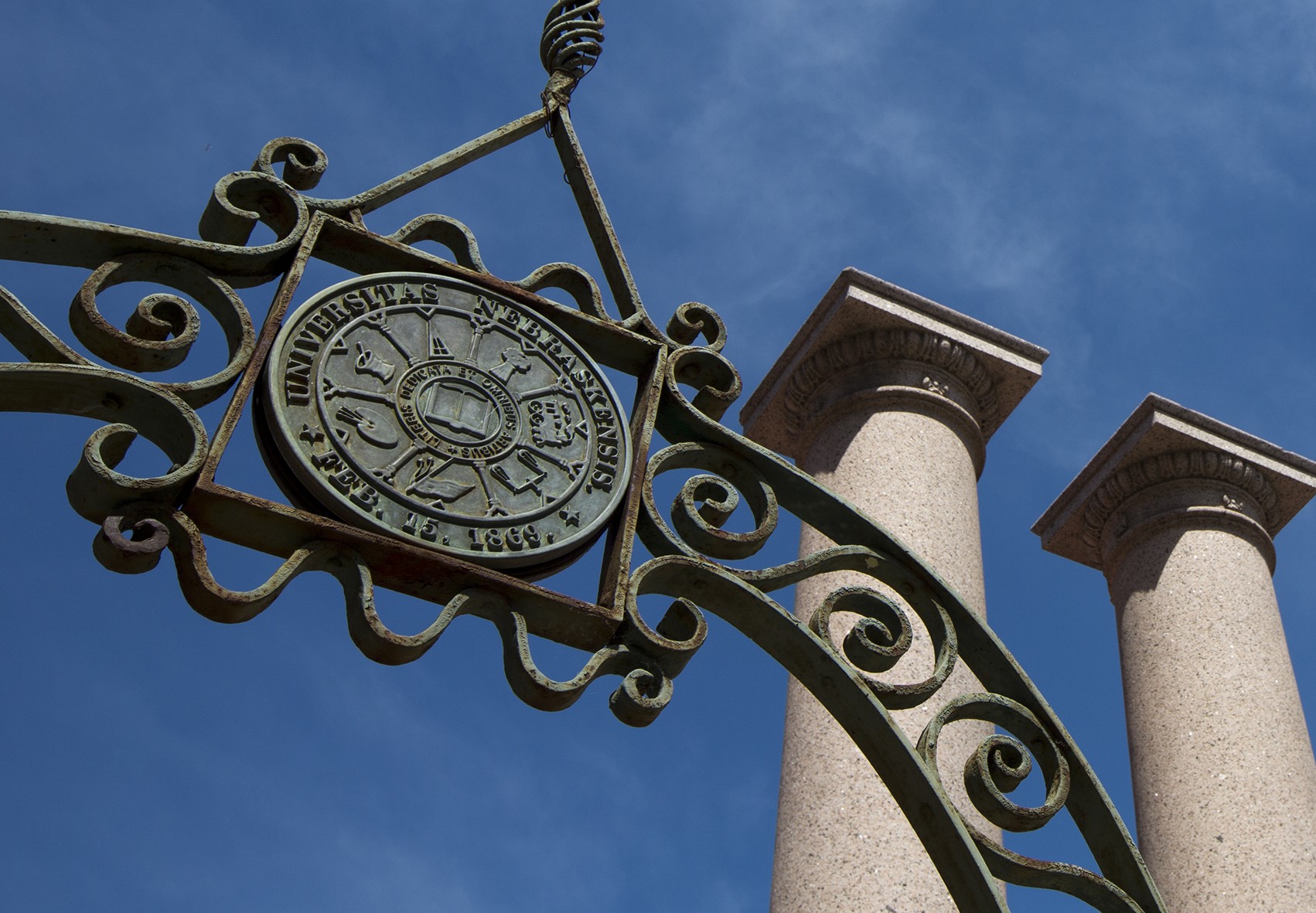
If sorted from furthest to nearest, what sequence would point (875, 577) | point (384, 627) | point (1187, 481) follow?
point (1187, 481)
point (875, 577)
point (384, 627)

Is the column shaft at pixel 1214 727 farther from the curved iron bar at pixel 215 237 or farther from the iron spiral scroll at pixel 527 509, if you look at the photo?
the curved iron bar at pixel 215 237

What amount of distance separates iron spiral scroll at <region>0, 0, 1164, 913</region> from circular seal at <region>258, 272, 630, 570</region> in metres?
0.02

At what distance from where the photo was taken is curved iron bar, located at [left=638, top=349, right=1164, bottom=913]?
5438mm

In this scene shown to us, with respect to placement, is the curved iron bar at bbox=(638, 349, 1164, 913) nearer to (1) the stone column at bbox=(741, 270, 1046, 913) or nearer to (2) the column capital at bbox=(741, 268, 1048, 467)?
(1) the stone column at bbox=(741, 270, 1046, 913)

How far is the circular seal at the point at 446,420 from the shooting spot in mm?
5168

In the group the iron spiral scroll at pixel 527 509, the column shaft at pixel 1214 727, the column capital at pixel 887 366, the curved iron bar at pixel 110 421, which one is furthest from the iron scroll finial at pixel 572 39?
the column shaft at pixel 1214 727

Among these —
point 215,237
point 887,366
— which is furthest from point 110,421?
point 887,366

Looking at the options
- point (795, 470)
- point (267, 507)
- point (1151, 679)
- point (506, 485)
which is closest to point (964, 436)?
point (1151, 679)

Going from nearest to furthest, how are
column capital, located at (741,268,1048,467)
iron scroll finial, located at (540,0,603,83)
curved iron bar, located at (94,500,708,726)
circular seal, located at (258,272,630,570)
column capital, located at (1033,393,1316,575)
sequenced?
curved iron bar, located at (94,500,708,726), circular seal, located at (258,272,630,570), iron scroll finial, located at (540,0,603,83), column capital, located at (741,268,1048,467), column capital, located at (1033,393,1316,575)

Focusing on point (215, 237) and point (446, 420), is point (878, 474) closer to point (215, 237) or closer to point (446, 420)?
point (446, 420)

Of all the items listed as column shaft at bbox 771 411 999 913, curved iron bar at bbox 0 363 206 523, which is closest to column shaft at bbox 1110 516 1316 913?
column shaft at bbox 771 411 999 913

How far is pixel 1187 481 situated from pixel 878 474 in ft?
9.69

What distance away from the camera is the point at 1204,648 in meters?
10.0

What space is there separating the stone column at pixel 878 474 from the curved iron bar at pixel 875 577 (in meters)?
1.68
